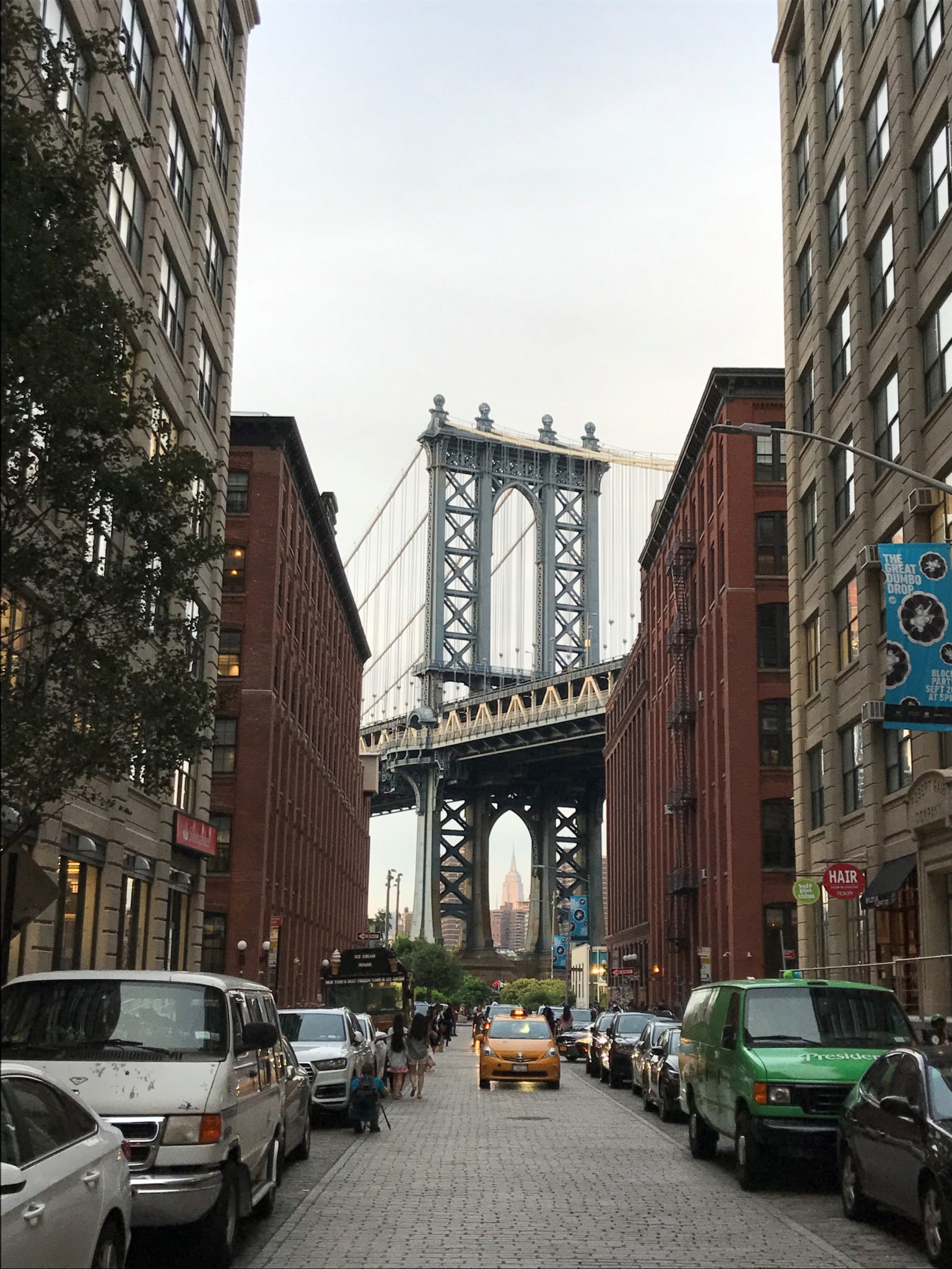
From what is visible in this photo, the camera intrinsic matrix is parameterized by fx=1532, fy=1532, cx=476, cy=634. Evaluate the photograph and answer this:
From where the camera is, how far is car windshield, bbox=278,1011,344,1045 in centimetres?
2386

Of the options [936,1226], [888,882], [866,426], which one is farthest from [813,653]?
[936,1226]

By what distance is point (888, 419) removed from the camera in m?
31.8

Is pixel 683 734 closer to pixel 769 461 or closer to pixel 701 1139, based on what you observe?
pixel 769 461

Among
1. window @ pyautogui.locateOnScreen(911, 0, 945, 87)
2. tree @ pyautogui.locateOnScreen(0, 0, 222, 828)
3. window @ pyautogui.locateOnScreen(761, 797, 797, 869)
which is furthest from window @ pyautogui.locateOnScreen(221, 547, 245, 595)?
tree @ pyautogui.locateOnScreen(0, 0, 222, 828)

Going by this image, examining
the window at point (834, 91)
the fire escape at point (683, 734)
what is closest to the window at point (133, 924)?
the window at point (834, 91)

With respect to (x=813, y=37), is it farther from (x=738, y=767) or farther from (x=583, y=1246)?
(x=583, y=1246)

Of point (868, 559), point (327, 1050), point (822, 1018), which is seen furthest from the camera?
point (868, 559)

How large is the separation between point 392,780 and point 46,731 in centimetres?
12647

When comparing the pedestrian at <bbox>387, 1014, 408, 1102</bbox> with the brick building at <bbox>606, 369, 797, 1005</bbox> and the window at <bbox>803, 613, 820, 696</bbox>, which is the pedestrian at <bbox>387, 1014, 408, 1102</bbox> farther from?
the brick building at <bbox>606, 369, 797, 1005</bbox>

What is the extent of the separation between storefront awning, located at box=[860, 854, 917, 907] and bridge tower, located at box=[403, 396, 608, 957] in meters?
106

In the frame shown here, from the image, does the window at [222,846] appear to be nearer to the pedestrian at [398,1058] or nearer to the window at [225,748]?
the window at [225,748]

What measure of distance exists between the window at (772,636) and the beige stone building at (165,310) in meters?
21.1

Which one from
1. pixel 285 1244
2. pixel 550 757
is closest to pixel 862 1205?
pixel 285 1244

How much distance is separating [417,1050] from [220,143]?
992 inches
